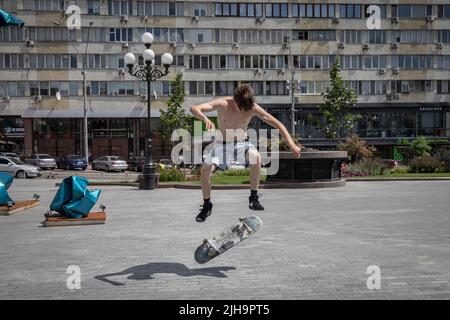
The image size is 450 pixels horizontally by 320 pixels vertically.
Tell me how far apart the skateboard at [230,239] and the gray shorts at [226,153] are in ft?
2.86

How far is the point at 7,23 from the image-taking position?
519 inches

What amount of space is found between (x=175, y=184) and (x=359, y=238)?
15.5 meters

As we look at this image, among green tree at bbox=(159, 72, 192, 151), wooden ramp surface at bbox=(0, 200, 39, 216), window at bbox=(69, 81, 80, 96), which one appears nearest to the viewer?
wooden ramp surface at bbox=(0, 200, 39, 216)

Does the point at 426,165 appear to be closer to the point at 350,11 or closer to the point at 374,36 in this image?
the point at 374,36

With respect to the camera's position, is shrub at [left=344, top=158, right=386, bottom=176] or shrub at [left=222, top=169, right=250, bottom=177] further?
shrub at [left=222, top=169, right=250, bottom=177]

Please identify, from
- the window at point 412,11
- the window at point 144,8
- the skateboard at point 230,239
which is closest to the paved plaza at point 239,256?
the skateboard at point 230,239

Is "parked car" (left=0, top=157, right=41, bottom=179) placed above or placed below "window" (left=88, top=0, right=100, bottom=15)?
below

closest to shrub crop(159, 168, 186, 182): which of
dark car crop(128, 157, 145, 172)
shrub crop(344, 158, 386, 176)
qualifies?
shrub crop(344, 158, 386, 176)

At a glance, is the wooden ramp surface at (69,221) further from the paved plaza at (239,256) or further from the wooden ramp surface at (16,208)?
the wooden ramp surface at (16,208)

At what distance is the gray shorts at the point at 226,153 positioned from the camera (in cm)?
653

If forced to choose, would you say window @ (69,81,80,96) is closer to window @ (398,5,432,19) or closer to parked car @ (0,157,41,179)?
parked car @ (0,157,41,179)

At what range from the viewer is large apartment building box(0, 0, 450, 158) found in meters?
54.5

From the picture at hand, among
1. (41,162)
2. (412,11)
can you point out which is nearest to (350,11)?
(412,11)

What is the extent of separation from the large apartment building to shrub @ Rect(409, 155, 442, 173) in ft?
76.5
